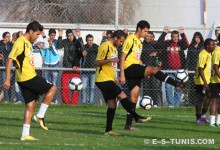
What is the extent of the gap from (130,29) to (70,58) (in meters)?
1.94

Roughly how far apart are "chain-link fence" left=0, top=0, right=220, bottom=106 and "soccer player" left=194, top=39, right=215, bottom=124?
4.12 metres

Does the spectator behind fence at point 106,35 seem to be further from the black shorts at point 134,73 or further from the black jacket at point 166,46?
the black shorts at point 134,73

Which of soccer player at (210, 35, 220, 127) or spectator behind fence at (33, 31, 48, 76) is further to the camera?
spectator behind fence at (33, 31, 48, 76)

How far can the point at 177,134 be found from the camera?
16.6 metres

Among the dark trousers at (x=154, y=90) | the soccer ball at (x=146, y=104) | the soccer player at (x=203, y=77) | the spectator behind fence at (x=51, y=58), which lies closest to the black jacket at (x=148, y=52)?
the dark trousers at (x=154, y=90)

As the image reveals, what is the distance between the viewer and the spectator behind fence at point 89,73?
2417cm

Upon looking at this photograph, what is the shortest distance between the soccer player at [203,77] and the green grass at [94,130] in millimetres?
354

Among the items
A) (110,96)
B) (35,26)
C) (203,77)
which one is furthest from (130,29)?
(35,26)

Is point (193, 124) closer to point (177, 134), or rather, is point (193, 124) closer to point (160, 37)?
point (177, 134)

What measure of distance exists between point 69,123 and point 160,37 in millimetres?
6174

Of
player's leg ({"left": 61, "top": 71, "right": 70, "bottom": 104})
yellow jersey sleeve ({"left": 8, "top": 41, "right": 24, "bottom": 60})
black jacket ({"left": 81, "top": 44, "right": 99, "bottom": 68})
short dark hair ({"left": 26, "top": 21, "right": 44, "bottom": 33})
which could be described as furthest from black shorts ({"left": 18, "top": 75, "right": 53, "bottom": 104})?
black jacket ({"left": 81, "top": 44, "right": 99, "bottom": 68})

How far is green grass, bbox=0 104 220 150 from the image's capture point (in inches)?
553

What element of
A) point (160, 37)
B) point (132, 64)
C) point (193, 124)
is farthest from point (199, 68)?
point (160, 37)

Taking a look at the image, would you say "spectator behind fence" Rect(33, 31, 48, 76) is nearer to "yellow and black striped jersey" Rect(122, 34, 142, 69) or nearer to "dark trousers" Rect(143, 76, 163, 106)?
"dark trousers" Rect(143, 76, 163, 106)
